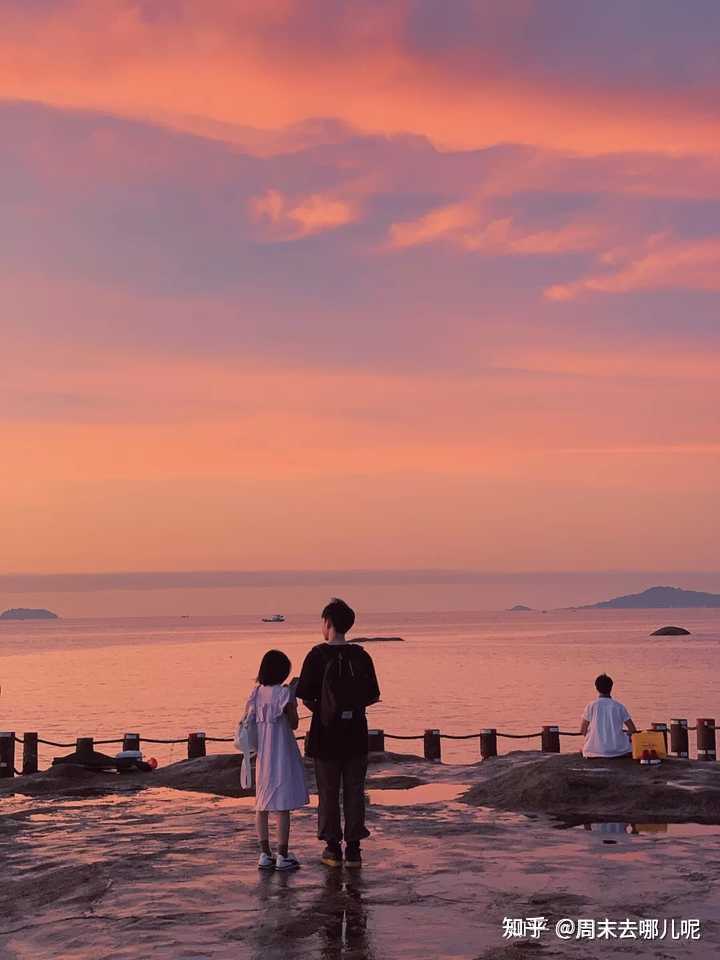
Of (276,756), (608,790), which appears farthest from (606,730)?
(276,756)

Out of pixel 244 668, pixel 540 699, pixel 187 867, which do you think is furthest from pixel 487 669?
pixel 187 867

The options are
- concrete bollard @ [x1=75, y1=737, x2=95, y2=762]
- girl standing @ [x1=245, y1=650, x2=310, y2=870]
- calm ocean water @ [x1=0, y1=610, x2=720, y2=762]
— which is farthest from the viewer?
calm ocean water @ [x1=0, y1=610, x2=720, y2=762]

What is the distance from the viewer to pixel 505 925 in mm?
8961

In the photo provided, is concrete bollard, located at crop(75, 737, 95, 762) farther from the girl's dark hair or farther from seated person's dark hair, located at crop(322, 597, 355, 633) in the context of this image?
seated person's dark hair, located at crop(322, 597, 355, 633)

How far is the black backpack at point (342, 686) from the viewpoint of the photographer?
11.0 meters

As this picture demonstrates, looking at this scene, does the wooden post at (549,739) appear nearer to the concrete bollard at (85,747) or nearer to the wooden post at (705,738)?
the wooden post at (705,738)

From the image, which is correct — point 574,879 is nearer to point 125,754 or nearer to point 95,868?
point 95,868

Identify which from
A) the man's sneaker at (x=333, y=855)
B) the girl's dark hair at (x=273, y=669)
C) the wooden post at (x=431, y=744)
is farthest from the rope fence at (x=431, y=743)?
the girl's dark hair at (x=273, y=669)

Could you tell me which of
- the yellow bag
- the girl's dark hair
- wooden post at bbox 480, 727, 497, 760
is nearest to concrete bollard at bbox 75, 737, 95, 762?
wooden post at bbox 480, 727, 497, 760

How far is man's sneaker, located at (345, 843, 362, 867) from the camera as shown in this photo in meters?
11.1

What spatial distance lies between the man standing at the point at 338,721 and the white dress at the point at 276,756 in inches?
8.3

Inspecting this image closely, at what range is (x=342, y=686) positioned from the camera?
436 inches

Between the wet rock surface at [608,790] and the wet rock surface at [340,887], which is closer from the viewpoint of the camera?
the wet rock surface at [340,887]

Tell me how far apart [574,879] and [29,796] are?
35.8ft
